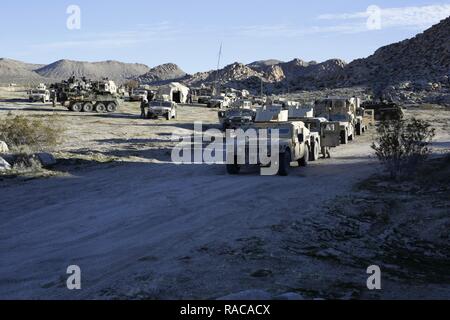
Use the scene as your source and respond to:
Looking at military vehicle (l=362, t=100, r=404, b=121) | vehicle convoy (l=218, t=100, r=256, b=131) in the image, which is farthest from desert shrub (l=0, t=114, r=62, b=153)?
military vehicle (l=362, t=100, r=404, b=121)

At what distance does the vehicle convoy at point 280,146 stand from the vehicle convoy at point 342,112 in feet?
29.7

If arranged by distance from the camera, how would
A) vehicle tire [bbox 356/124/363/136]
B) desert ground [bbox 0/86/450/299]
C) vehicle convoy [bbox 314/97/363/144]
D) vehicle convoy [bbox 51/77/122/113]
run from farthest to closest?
vehicle convoy [bbox 51/77/122/113]
vehicle tire [bbox 356/124/363/136]
vehicle convoy [bbox 314/97/363/144]
desert ground [bbox 0/86/450/299]

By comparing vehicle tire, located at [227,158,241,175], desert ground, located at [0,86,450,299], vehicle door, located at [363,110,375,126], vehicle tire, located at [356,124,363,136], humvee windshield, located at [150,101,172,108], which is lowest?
desert ground, located at [0,86,450,299]

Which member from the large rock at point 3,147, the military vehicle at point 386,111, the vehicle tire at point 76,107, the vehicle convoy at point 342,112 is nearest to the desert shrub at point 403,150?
the vehicle convoy at point 342,112

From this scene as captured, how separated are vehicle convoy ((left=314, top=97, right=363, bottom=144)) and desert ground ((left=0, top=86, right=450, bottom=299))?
30.8ft

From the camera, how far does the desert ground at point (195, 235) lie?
662 cm

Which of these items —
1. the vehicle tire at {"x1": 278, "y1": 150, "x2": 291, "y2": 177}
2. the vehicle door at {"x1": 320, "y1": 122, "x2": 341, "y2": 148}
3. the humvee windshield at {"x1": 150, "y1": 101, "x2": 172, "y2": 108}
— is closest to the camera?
the vehicle tire at {"x1": 278, "y1": 150, "x2": 291, "y2": 177}

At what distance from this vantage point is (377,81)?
270 feet

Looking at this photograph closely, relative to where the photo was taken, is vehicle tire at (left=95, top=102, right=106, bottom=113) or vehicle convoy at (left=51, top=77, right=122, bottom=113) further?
vehicle tire at (left=95, top=102, right=106, bottom=113)

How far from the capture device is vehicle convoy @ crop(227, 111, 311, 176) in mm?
15102

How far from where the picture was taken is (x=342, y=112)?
2784 centimetres

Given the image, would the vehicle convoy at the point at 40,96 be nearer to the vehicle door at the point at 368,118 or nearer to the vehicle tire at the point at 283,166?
the vehicle door at the point at 368,118

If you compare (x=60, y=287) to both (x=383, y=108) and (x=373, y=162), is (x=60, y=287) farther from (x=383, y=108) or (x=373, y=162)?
(x=383, y=108)

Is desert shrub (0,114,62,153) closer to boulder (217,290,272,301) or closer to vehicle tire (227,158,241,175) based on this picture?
vehicle tire (227,158,241,175)
